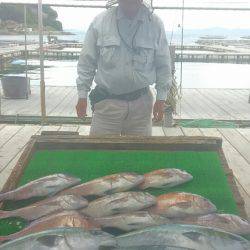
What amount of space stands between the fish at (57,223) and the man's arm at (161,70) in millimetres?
2042

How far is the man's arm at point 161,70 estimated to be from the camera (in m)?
4.28

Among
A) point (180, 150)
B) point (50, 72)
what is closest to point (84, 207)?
point (180, 150)

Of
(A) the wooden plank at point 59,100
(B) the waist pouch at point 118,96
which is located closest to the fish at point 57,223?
(B) the waist pouch at point 118,96

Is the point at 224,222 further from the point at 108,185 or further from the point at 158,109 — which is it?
the point at 158,109

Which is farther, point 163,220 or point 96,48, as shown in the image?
point 96,48

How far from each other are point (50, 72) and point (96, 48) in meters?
18.6

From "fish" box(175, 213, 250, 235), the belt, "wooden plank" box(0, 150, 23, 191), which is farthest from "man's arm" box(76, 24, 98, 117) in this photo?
"fish" box(175, 213, 250, 235)

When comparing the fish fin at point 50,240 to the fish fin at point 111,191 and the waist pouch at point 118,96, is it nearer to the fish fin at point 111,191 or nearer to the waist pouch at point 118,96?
the fish fin at point 111,191

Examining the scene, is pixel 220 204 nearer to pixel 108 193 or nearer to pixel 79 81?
pixel 108 193

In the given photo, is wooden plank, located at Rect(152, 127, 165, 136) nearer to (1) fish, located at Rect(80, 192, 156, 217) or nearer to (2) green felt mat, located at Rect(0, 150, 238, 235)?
(2) green felt mat, located at Rect(0, 150, 238, 235)

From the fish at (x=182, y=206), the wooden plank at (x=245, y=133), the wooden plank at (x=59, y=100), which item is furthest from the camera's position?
the wooden plank at (x=59, y=100)

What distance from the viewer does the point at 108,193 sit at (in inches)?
116

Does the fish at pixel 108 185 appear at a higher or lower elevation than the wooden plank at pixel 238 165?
higher

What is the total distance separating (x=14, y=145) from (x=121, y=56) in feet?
9.59
